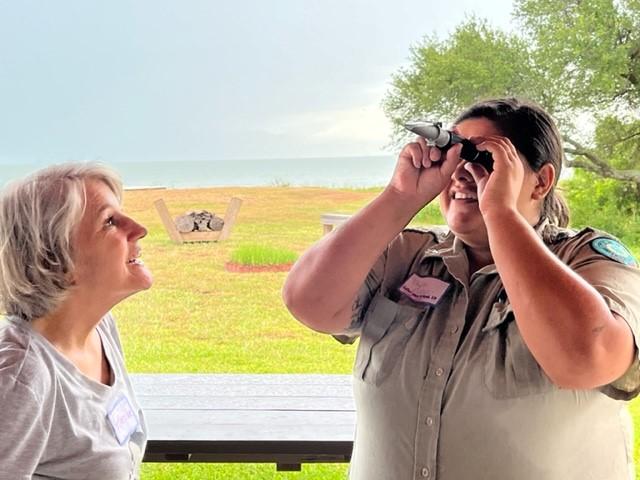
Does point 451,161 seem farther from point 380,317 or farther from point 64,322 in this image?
point 64,322

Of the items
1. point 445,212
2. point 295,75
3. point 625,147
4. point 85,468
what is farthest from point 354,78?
point 85,468

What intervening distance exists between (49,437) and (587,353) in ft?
2.74

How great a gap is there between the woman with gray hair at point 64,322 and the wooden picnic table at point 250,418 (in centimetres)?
52

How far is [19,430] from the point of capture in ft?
3.91

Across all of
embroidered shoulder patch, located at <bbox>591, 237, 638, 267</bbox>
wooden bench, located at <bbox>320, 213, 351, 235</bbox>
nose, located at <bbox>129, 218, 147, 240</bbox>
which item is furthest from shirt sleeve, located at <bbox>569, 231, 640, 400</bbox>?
wooden bench, located at <bbox>320, 213, 351, 235</bbox>

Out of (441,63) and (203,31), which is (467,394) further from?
(203,31)

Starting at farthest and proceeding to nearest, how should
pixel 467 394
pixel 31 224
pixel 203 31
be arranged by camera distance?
pixel 203 31 < pixel 31 224 < pixel 467 394

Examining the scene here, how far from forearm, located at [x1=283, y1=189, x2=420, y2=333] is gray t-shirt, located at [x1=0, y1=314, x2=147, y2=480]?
39cm

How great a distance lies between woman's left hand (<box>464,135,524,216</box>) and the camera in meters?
1.20

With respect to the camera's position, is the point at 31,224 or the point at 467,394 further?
the point at 31,224

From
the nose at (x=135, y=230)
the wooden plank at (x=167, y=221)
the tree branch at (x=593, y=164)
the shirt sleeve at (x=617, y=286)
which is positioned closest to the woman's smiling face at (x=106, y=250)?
the nose at (x=135, y=230)

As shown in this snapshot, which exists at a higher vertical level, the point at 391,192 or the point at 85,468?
the point at 391,192

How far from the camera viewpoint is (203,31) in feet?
8.95

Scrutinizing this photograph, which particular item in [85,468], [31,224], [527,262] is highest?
[527,262]
